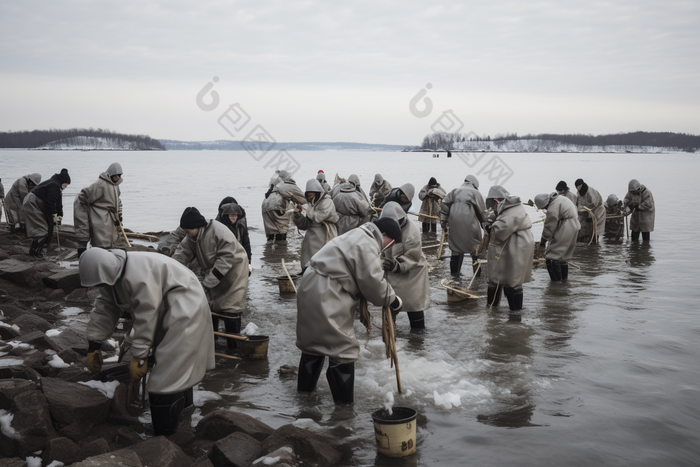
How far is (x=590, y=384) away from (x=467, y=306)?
11.7 feet

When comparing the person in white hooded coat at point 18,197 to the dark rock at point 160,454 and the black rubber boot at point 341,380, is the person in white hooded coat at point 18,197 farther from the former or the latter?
the dark rock at point 160,454

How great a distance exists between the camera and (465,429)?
565 centimetres

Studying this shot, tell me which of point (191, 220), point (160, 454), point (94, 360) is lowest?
point (160, 454)

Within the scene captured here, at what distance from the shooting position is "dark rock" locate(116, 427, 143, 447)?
5.14 metres

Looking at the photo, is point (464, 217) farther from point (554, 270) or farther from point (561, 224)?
point (554, 270)

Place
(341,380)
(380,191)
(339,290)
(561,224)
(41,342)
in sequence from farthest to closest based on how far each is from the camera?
(380,191)
(561,224)
(41,342)
(341,380)
(339,290)

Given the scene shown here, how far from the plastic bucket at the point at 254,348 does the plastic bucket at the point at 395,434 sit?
8.67 feet

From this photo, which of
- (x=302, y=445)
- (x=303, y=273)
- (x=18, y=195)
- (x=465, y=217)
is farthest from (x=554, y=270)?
(x=18, y=195)

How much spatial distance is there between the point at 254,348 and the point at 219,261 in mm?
1238

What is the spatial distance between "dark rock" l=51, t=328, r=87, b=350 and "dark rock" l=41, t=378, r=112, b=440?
1869mm

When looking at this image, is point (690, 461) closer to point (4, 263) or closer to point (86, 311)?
point (86, 311)

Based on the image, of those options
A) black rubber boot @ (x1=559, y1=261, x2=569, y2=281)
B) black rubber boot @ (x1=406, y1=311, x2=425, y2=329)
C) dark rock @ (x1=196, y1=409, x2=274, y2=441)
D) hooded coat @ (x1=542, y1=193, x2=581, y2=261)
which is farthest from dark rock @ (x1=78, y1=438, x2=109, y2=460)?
black rubber boot @ (x1=559, y1=261, x2=569, y2=281)

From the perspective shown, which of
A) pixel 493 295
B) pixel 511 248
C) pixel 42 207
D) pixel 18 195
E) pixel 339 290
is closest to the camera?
pixel 339 290

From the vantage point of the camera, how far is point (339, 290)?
5.51m
